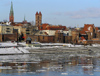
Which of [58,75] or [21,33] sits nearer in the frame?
[58,75]

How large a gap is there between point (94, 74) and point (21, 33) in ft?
295

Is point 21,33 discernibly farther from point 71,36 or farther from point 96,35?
point 96,35

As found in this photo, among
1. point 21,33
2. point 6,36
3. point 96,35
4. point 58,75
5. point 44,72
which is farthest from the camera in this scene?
point 96,35

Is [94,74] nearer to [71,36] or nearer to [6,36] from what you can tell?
[6,36]

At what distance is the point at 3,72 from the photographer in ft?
98.4

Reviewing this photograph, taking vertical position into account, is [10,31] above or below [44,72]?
above

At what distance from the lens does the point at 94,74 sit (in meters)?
29.4

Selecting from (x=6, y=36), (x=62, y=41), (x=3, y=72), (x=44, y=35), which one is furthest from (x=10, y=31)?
(x=3, y=72)

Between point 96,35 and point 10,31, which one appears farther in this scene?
point 96,35

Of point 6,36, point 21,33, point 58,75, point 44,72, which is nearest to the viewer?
point 58,75

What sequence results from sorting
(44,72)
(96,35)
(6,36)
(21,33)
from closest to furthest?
(44,72), (6,36), (21,33), (96,35)

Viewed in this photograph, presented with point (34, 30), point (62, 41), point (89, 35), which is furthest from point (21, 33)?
point (89, 35)

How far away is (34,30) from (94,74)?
90.1 metres

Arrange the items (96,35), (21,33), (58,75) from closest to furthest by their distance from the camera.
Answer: (58,75)
(21,33)
(96,35)
